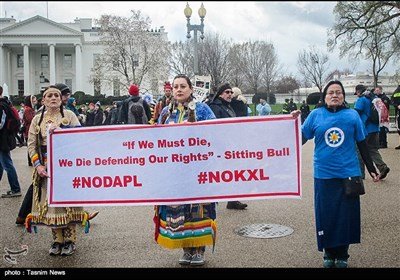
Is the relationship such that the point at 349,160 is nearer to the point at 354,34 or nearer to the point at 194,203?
the point at 194,203

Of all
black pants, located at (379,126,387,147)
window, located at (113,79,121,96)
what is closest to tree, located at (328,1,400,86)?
black pants, located at (379,126,387,147)

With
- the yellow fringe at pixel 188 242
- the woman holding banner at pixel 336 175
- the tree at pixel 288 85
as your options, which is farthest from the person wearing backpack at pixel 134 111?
the tree at pixel 288 85

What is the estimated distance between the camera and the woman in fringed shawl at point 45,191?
5113 mm

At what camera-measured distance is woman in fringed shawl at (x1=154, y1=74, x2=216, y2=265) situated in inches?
180

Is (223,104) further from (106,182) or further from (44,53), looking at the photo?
(44,53)

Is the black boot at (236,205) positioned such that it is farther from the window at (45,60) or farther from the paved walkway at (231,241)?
the window at (45,60)

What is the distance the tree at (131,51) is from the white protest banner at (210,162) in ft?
167

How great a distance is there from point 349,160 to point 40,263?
11.0 ft

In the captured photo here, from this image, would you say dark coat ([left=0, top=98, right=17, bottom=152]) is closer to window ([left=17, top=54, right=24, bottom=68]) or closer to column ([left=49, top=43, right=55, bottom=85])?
column ([left=49, top=43, right=55, bottom=85])

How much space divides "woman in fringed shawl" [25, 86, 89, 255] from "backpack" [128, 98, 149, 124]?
3.88m

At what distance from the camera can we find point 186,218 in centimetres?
463

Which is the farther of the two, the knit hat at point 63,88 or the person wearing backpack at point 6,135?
the person wearing backpack at point 6,135

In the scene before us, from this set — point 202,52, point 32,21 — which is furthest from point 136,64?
point 32,21

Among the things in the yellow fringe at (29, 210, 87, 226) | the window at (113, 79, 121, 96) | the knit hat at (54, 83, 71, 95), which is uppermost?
the window at (113, 79, 121, 96)
